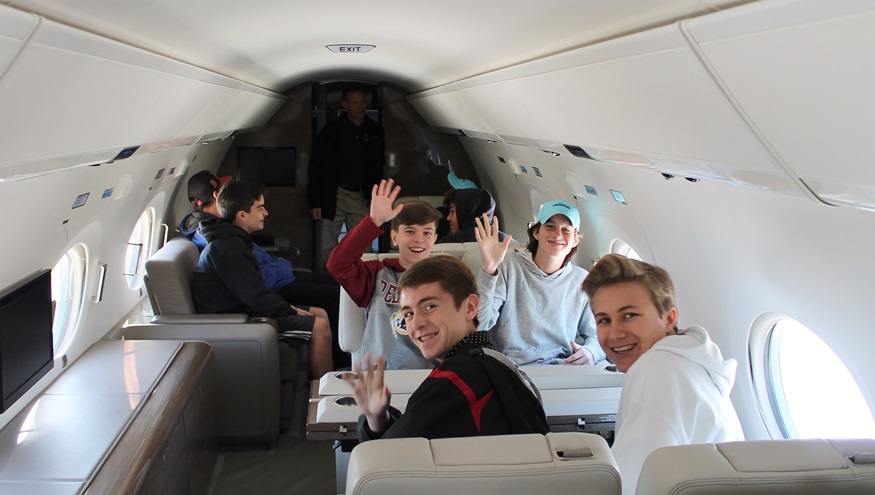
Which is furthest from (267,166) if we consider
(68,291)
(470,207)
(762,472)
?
(762,472)

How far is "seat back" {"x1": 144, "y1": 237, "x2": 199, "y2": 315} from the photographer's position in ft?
16.9

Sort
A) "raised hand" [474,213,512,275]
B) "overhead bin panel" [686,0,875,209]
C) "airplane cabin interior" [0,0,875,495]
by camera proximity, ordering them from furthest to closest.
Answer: "raised hand" [474,213,512,275], "airplane cabin interior" [0,0,875,495], "overhead bin panel" [686,0,875,209]

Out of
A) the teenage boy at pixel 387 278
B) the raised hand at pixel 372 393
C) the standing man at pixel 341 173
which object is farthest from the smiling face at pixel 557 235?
the standing man at pixel 341 173

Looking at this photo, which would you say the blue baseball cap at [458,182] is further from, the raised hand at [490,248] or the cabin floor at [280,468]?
the raised hand at [490,248]

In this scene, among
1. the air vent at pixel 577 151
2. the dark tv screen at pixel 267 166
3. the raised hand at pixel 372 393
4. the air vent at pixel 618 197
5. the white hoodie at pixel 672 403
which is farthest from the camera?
the dark tv screen at pixel 267 166

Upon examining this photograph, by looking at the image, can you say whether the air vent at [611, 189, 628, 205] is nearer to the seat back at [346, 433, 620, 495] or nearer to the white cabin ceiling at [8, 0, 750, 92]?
the white cabin ceiling at [8, 0, 750, 92]

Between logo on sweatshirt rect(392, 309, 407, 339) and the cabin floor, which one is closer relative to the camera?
logo on sweatshirt rect(392, 309, 407, 339)

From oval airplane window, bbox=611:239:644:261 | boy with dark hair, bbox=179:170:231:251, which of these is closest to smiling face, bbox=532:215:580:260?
oval airplane window, bbox=611:239:644:261

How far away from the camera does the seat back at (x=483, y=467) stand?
1.69 m

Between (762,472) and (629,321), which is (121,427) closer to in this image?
(629,321)

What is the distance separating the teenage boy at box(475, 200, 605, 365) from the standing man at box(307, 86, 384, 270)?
15.5 ft

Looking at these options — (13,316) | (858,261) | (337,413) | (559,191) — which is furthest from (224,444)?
(858,261)

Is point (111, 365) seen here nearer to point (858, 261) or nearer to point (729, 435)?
point (729, 435)

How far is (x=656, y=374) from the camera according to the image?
2.30 metres
